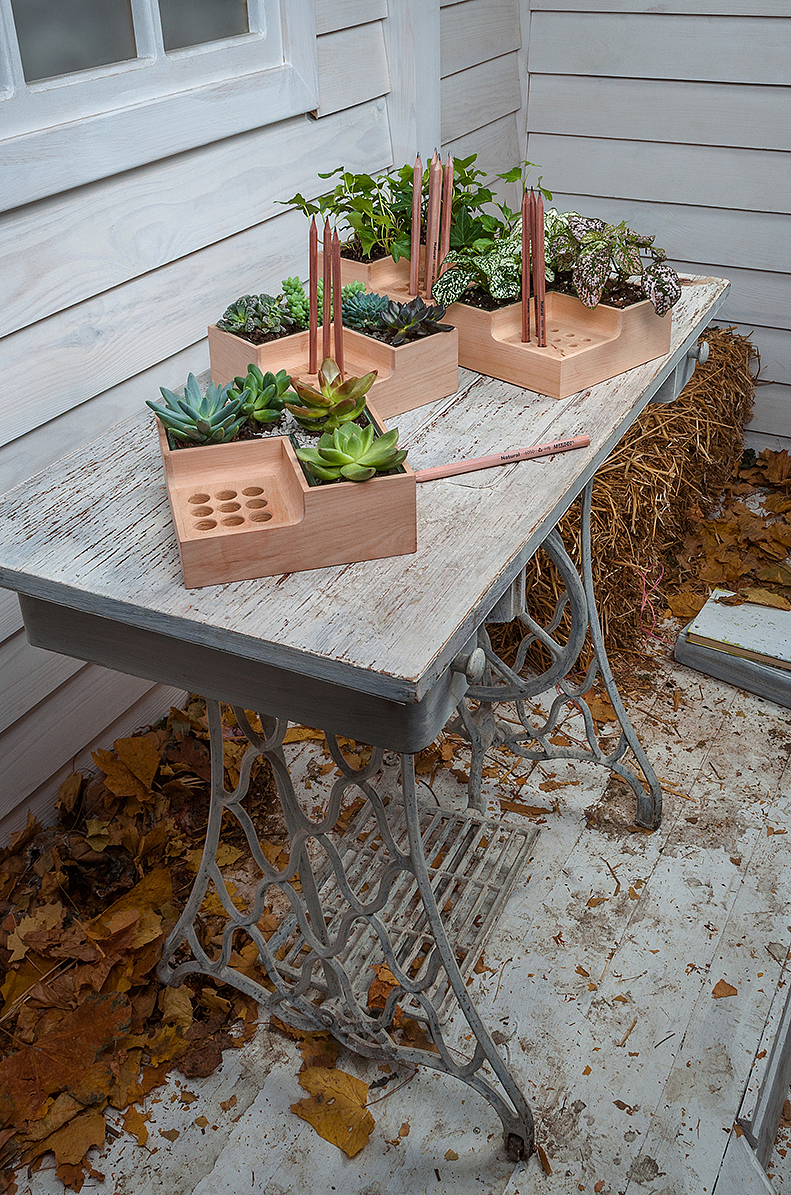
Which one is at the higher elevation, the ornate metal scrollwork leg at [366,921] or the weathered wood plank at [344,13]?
the weathered wood plank at [344,13]

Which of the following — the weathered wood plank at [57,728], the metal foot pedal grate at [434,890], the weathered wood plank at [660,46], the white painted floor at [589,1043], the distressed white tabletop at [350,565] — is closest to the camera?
the distressed white tabletop at [350,565]

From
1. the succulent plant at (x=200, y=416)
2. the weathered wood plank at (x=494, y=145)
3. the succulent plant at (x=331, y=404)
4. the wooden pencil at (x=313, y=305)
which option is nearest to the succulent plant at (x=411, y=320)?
the wooden pencil at (x=313, y=305)

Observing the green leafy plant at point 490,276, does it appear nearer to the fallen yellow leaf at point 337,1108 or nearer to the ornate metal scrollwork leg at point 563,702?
the ornate metal scrollwork leg at point 563,702

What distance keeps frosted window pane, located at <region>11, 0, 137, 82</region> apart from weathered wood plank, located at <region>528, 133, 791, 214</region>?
72.8 inches

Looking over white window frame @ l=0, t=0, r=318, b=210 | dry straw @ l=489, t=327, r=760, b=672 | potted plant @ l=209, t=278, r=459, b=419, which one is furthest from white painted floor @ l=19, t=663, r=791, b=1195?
white window frame @ l=0, t=0, r=318, b=210

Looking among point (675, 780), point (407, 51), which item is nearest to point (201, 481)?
point (675, 780)

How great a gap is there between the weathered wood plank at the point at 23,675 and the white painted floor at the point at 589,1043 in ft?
2.52

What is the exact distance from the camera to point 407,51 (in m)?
2.42

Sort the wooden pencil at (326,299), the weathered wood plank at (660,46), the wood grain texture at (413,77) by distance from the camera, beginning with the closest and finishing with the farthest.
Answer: the wooden pencil at (326,299)
the wood grain texture at (413,77)
the weathered wood plank at (660,46)

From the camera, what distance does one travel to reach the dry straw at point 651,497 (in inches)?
96.4

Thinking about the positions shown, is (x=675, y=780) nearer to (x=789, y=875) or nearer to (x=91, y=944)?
(x=789, y=875)

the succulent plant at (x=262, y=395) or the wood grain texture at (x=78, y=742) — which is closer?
the succulent plant at (x=262, y=395)

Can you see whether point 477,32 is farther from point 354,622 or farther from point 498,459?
point 354,622

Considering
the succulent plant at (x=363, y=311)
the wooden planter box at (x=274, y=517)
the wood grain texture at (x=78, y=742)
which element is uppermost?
the succulent plant at (x=363, y=311)
